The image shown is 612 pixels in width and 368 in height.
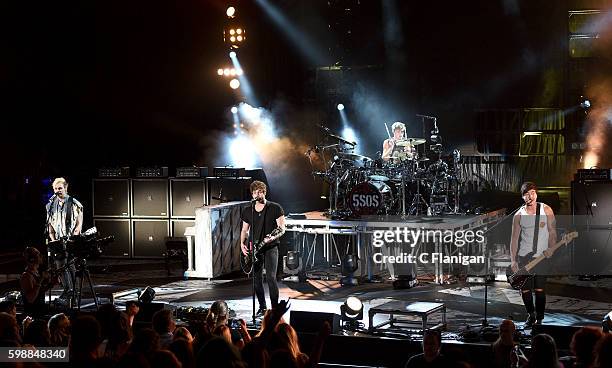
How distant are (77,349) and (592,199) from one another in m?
11.9

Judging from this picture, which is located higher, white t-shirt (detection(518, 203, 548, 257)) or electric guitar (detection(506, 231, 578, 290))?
white t-shirt (detection(518, 203, 548, 257))

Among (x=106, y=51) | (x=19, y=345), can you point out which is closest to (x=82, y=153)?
(x=106, y=51)

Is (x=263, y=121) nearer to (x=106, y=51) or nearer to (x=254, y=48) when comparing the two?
(x=254, y=48)

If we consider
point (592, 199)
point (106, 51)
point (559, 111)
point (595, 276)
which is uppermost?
point (106, 51)

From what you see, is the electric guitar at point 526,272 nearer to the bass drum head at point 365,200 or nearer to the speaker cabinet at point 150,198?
the bass drum head at point 365,200

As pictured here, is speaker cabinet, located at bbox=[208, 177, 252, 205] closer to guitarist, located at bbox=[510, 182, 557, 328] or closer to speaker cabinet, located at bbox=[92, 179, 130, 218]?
speaker cabinet, located at bbox=[92, 179, 130, 218]

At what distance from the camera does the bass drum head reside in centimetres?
1595

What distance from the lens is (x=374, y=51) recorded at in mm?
22391

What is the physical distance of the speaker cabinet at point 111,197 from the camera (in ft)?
63.7

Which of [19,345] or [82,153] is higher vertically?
[82,153]

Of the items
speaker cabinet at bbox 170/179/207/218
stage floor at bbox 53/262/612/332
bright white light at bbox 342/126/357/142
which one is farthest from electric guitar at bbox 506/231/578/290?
bright white light at bbox 342/126/357/142

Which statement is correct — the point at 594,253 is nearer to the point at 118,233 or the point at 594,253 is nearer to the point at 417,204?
the point at 417,204

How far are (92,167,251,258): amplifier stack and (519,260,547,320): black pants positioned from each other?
859cm

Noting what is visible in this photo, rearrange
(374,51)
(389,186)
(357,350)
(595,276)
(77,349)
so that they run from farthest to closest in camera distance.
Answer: (374,51) < (389,186) < (595,276) < (357,350) < (77,349)
